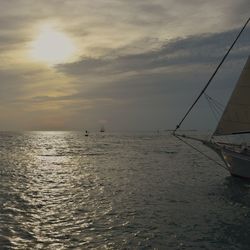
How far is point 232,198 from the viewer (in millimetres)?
28094

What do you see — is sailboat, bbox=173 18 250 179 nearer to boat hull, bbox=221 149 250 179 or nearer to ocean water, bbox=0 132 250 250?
boat hull, bbox=221 149 250 179

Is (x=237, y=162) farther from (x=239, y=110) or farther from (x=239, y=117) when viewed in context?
(x=239, y=110)

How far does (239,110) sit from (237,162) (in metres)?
5.68

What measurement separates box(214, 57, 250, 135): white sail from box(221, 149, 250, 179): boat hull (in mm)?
2956

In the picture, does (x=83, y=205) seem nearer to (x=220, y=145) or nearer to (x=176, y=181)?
(x=176, y=181)

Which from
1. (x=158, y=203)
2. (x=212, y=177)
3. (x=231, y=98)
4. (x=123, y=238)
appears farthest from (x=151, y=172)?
(x=123, y=238)

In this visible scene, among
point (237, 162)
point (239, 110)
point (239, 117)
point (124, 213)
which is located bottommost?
point (124, 213)

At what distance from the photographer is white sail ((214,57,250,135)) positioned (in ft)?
108

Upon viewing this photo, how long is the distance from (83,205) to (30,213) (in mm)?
3832

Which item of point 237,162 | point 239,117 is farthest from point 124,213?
point 237,162

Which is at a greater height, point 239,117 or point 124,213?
point 239,117

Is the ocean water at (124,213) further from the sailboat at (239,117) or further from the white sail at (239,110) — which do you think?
the white sail at (239,110)

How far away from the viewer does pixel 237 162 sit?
36250mm

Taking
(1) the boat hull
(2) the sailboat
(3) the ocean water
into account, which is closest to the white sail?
(2) the sailboat
